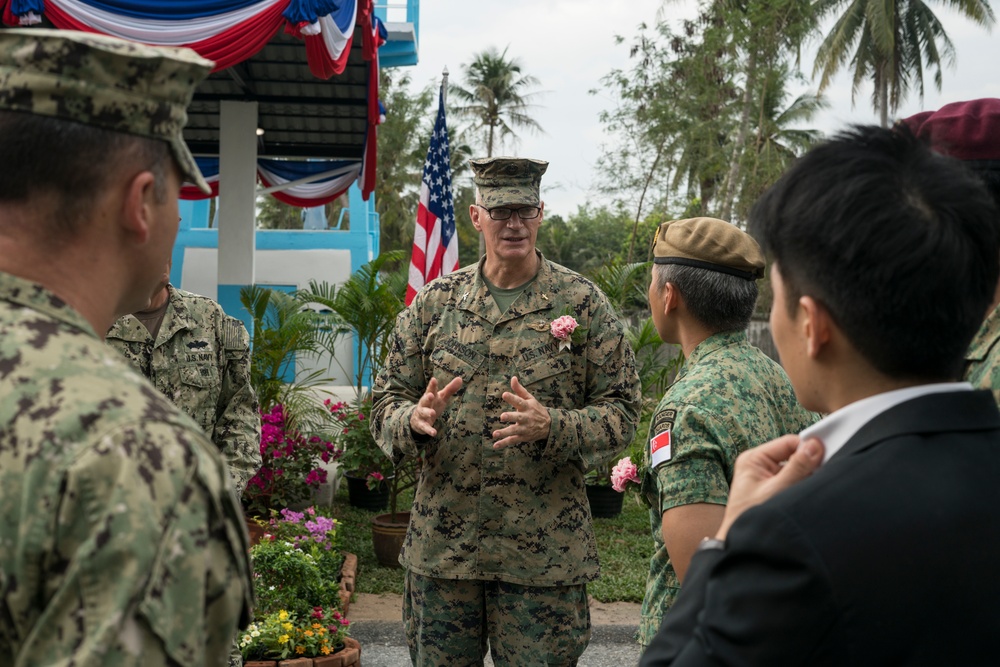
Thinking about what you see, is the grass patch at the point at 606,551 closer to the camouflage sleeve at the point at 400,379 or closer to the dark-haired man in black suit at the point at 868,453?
the camouflage sleeve at the point at 400,379

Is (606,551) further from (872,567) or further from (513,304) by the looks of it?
(872,567)

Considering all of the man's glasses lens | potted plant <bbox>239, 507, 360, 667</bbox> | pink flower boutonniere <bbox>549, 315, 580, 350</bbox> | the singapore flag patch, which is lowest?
potted plant <bbox>239, 507, 360, 667</bbox>

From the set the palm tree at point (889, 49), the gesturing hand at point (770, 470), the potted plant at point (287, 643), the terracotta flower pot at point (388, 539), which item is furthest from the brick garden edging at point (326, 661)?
the palm tree at point (889, 49)

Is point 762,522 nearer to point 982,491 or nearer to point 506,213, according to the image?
point 982,491

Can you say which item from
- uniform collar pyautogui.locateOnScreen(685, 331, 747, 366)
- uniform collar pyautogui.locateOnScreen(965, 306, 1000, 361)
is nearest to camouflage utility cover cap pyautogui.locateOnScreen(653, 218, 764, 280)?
uniform collar pyautogui.locateOnScreen(685, 331, 747, 366)

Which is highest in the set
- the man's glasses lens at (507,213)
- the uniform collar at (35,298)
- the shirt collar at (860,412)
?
the man's glasses lens at (507,213)

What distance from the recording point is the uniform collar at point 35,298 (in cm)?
125

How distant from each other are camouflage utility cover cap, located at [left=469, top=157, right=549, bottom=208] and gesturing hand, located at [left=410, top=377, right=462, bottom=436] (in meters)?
0.84

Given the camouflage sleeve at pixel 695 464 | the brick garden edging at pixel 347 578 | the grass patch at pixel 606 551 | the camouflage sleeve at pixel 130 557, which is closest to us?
the camouflage sleeve at pixel 130 557

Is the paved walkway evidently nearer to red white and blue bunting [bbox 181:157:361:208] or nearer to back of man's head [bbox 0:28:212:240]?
back of man's head [bbox 0:28:212:240]

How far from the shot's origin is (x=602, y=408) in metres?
3.43

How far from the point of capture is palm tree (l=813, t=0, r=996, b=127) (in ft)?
103

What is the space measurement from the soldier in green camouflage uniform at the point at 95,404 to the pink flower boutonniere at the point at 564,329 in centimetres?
215

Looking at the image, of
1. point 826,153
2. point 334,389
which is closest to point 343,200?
point 334,389
